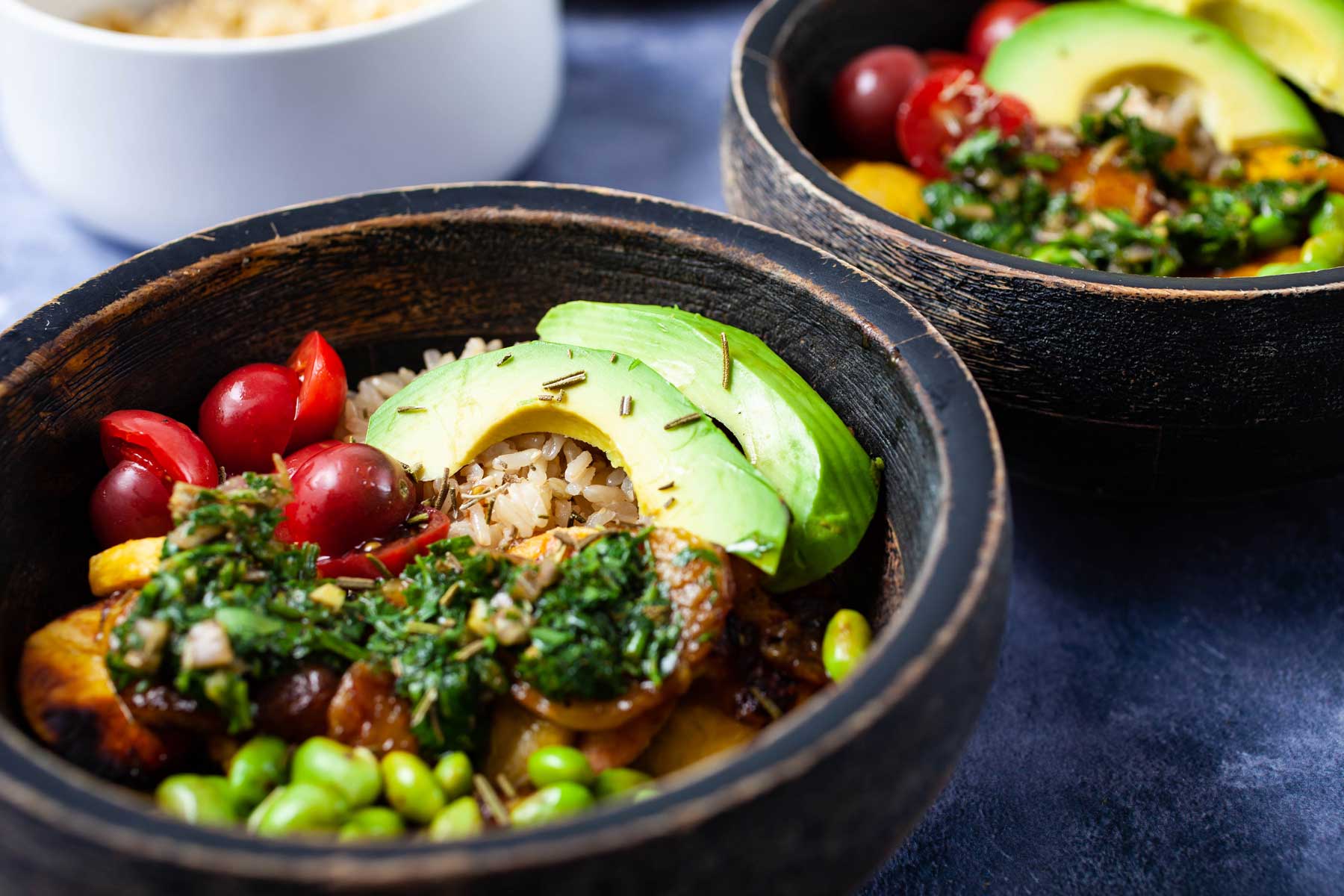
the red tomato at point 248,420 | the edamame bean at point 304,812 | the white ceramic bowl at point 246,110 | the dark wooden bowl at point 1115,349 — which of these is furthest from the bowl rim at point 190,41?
the edamame bean at point 304,812

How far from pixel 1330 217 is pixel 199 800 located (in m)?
2.53

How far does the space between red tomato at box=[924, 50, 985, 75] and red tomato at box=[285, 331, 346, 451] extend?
193 cm

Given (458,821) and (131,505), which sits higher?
(131,505)

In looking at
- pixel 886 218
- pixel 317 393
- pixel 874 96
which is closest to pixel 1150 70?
pixel 874 96

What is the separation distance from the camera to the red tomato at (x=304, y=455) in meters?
1.96

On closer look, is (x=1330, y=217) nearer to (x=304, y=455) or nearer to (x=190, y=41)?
(x=304, y=455)

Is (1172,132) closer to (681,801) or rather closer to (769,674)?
(769,674)

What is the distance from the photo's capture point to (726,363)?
1910mm

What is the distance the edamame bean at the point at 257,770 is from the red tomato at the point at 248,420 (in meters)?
0.62

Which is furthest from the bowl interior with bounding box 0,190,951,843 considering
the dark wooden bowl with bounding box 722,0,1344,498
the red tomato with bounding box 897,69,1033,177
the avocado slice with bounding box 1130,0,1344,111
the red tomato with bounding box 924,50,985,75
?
the avocado slice with bounding box 1130,0,1344,111

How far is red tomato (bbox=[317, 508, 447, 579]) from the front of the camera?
5.95 feet

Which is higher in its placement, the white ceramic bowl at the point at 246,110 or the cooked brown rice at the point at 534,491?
the white ceramic bowl at the point at 246,110

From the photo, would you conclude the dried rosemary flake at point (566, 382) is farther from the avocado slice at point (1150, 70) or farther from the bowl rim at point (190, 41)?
the avocado slice at point (1150, 70)

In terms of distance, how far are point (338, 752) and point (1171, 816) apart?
1412 mm
